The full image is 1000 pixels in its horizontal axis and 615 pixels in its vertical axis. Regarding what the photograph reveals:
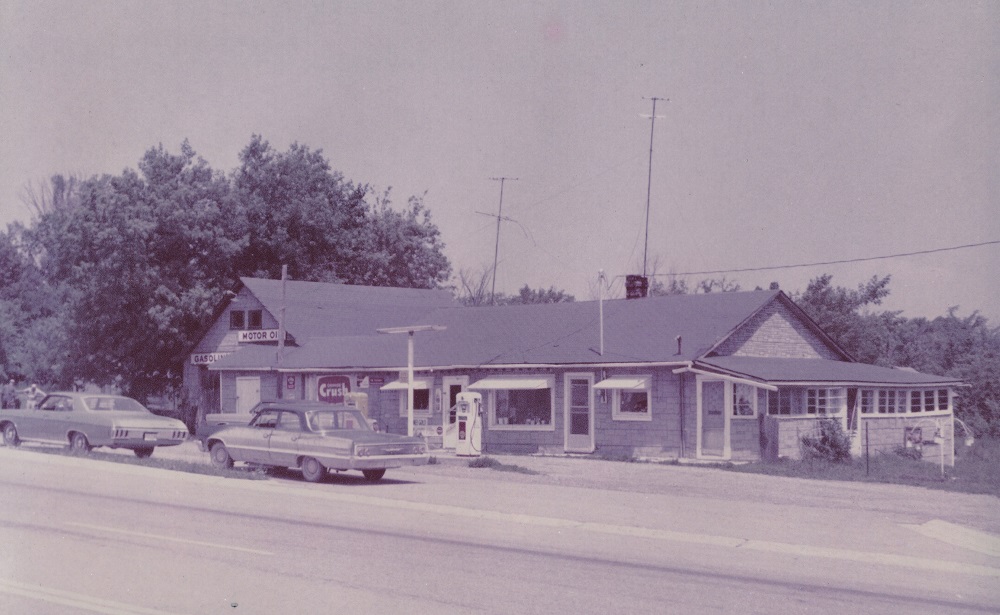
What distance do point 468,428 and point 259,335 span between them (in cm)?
1775

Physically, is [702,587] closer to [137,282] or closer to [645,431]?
[645,431]

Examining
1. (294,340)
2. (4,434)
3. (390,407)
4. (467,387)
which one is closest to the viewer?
(4,434)

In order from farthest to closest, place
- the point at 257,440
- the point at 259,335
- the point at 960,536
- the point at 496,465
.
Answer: the point at 259,335
the point at 496,465
the point at 257,440
the point at 960,536

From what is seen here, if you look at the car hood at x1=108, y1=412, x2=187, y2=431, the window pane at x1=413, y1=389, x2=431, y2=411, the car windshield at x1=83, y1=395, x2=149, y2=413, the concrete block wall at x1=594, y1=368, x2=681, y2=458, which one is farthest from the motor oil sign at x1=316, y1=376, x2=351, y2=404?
the car hood at x1=108, y1=412, x2=187, y2=431

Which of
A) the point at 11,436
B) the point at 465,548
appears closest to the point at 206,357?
the point at 11,436

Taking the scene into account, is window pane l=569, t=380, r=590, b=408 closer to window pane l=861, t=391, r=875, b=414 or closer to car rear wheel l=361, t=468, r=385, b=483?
window pane l=861, t=391, r=875, b=414

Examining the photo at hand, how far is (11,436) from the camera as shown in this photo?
24719 millimetres

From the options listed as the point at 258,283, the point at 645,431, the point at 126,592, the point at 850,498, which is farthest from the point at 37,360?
the point at 126,592

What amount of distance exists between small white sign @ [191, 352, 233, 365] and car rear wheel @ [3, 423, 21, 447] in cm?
1944

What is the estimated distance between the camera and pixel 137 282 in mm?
45719

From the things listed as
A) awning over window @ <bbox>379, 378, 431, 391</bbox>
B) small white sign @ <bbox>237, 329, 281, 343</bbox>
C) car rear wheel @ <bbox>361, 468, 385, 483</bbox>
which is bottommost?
car rear wheel @ <bbox>361, 468, 385, 483</bbox>

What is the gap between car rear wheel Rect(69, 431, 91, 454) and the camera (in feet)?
77.7

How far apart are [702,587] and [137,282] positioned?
39.9 metres

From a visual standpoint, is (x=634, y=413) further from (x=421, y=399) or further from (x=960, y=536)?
(x=960, y=536)
